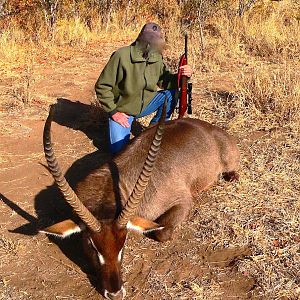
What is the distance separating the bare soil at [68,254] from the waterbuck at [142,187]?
260 millimetres

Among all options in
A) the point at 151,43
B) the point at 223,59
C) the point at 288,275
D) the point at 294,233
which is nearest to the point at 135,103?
the point at 151,43

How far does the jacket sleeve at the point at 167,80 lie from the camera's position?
729 centimetres

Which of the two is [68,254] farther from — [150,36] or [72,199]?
[150,36]

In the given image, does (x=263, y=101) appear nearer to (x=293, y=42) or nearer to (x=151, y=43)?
(x=151, y=43)

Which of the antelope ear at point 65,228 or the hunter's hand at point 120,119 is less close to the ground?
the antelope ear at point 65,228

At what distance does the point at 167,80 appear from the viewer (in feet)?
24.0

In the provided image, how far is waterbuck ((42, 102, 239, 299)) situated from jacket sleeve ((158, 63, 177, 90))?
3.75 feet

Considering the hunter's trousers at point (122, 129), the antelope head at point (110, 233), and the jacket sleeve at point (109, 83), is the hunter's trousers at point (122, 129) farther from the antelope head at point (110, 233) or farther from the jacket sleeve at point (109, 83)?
the antelope head at point (110, 233)

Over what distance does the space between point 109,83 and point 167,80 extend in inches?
40.3

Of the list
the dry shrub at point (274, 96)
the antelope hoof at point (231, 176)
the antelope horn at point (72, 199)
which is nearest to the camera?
the antelope horn at point (72, 199)

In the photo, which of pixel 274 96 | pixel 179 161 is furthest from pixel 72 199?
pixel 274 96

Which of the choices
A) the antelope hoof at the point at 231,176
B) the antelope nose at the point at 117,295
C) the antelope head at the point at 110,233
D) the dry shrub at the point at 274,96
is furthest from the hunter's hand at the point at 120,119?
the antelope nose at the point at 117,295

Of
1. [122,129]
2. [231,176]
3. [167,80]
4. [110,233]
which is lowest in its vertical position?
[231,176]

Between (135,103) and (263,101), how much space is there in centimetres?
234
